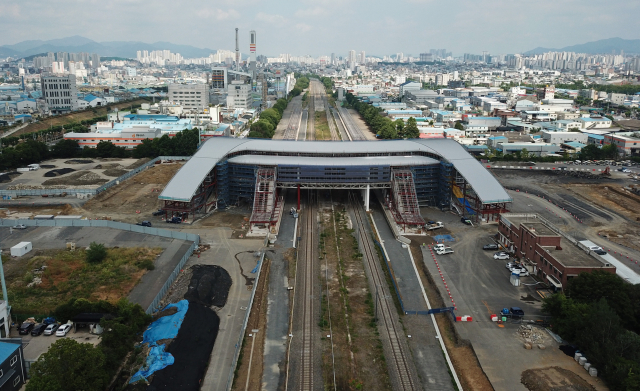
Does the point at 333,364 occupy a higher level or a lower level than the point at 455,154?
lower

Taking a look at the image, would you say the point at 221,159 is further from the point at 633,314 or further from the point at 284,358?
the point at 633,314

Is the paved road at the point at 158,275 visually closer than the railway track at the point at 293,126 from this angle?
Yes

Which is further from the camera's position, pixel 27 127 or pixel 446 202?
pixel 27 127

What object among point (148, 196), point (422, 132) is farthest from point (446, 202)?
point (422, 132)

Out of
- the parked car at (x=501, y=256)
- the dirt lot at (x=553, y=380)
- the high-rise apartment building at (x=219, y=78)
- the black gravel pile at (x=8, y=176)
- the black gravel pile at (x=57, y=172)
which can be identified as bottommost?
the dirt lot at (x=553, y=380)

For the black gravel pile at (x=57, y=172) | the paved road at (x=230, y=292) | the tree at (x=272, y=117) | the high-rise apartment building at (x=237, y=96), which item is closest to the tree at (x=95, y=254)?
the paved road at (x=230, y=292)

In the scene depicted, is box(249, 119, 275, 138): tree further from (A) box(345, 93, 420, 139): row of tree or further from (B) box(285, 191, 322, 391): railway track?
(B) box(285, 191, 322, 391): railway track

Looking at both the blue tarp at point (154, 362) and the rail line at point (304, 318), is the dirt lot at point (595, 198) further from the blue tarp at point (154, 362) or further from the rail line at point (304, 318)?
the blue tarp at point (154, 362)

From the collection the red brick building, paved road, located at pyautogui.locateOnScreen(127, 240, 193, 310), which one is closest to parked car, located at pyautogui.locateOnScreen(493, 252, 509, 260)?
the red brick building
